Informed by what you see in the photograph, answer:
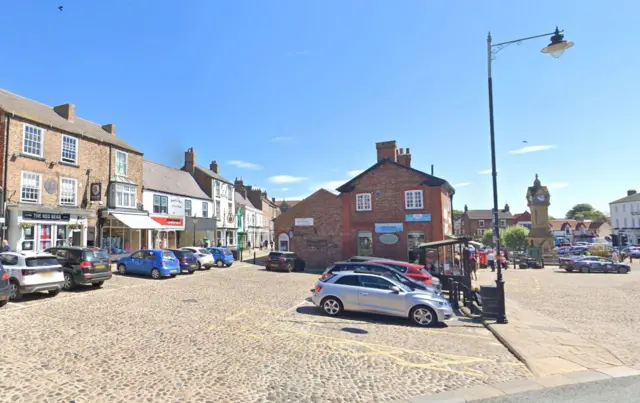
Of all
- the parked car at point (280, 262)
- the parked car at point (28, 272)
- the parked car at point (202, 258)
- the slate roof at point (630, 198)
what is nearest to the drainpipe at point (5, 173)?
the parked car at point (202, 258)

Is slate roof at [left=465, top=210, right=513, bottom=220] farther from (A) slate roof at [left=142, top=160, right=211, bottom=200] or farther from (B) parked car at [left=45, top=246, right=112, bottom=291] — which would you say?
(B) parked car at [left=45, top=246, right=112, bottom=291]

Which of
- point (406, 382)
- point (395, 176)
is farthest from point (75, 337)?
point (395, 176)

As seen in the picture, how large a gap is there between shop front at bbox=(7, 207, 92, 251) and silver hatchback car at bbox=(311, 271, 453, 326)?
60.9 feet

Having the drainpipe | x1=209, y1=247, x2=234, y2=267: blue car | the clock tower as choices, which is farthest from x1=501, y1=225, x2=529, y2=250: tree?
the drainpipe

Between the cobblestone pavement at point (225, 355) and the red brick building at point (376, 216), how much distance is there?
16872mm

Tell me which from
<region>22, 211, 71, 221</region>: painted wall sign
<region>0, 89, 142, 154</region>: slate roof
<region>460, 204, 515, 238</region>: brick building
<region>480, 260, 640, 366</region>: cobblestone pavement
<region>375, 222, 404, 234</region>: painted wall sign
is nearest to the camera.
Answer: <region>480, 260, 640, 366</region>: cobblestone pavement

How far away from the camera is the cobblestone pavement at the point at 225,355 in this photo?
5.47m

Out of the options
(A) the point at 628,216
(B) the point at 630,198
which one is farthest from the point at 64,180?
(B) the point at 630,198

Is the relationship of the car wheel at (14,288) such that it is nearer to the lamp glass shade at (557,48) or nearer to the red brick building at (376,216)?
the lamp glass shade at (557,48)

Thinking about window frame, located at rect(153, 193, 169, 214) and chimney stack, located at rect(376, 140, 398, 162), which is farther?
window frame, located at rect(153, 193, 169, 214)

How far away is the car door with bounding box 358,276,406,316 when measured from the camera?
10719 mm

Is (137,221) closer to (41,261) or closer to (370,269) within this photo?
(41,261)

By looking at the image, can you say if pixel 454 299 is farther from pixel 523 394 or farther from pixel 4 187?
pixel 4 187

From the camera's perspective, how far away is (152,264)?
62.1 ft
